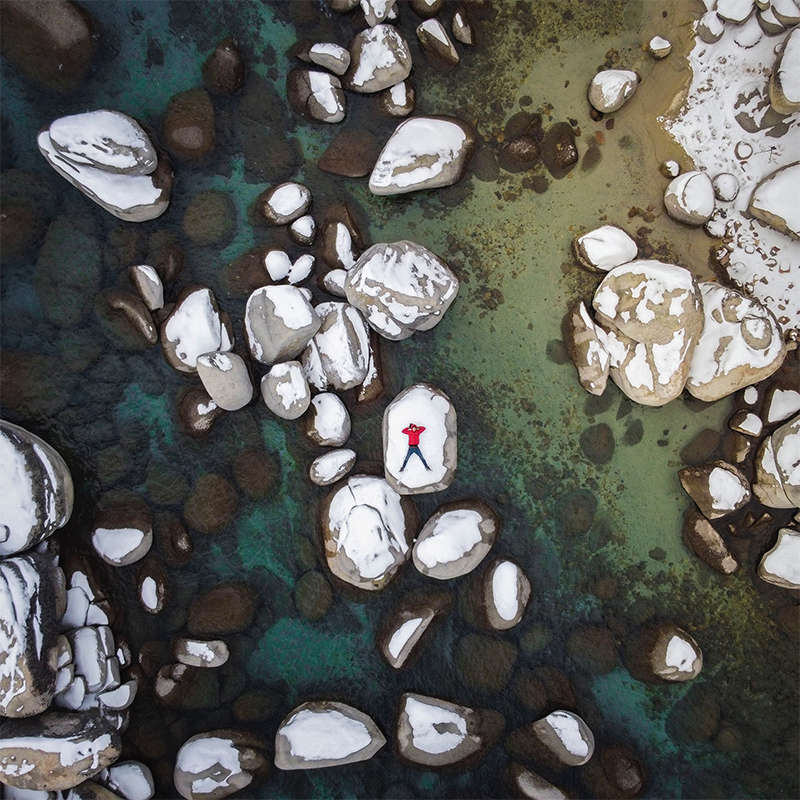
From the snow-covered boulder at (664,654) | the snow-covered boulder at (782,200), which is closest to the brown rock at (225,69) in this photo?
the snow-covered boulder at (782,200)

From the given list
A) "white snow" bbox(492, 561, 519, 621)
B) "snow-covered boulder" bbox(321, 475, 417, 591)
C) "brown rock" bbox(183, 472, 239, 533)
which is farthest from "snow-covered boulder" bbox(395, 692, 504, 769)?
"brown rock" bbox(183, 472, 239, 533)

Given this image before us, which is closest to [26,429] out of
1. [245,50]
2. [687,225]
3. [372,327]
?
[372,327]

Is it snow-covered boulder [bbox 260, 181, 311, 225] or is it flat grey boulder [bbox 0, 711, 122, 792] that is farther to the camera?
snow-covered boulder [bbox 260, 181, 311, 225]

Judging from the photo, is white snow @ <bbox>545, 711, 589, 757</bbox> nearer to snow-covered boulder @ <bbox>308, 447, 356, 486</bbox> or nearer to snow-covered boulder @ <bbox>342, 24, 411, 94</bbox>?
snow-covered boulder @ <bbox>308, 447, 356, 486</bbox>

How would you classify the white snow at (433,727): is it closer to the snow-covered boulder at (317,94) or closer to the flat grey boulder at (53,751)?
the flat grey boulder at (53,751)

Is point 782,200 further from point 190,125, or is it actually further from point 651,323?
point 190,125
